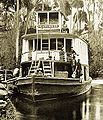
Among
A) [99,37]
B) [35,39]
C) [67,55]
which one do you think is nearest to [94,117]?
[67,55]

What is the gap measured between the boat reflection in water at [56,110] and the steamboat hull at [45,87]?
44 centimetres

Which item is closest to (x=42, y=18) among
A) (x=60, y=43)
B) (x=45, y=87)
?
(x=60, y=43)

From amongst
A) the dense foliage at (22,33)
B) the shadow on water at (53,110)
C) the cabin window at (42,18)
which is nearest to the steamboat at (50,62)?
the cabin window at (42,18)

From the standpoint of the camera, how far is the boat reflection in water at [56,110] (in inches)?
603

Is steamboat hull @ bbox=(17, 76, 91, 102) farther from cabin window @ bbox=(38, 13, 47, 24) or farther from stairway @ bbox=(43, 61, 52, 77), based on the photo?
cabin window @ bbox=(38, 13, 47, 24)

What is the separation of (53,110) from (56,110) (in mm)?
164

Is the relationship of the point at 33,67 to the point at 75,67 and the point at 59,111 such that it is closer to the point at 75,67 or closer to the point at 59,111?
the point at 75,67

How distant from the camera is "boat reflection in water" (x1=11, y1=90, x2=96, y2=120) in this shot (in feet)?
50.2

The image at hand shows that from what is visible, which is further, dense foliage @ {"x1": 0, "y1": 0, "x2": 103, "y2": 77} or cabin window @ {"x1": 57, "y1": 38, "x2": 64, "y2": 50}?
dense foliage @ {"x1": 0, "y1": 0, "x2": 103, "y2": 77}

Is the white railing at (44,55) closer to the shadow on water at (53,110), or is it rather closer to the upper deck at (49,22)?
the upper deck at (49,22)

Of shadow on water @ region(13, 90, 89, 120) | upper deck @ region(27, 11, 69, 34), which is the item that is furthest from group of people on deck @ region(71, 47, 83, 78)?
upper deck @ region(27, 11, 69, 34)

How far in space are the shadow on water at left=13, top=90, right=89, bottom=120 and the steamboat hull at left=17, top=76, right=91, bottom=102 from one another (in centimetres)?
42

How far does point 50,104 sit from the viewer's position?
1911cm

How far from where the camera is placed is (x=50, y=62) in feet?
75.5
